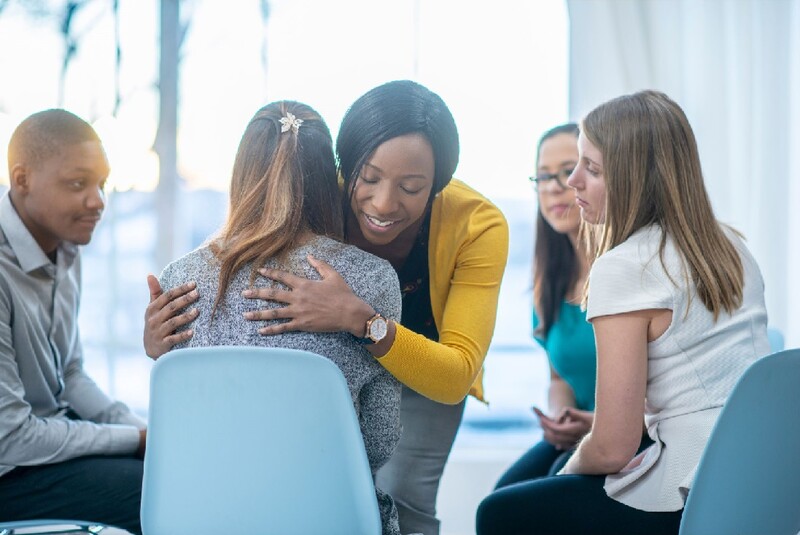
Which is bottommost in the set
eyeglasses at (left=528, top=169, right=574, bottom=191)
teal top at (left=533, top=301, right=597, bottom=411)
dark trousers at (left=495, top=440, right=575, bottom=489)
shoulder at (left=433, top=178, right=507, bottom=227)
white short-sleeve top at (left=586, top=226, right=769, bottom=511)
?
dark trousers at (left=495, top=440, right=575, bottom=489)

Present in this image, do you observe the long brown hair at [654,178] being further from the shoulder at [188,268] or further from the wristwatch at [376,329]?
the shoulder at [188,268]

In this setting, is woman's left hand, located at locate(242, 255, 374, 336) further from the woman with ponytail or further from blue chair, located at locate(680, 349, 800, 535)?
blue chair, located at locate(680, 349, 800, 535)

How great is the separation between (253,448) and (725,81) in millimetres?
2675

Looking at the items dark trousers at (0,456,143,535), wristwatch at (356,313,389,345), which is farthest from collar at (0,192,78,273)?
wristwatch at (356,313,389,345)

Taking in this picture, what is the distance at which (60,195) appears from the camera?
2039mm

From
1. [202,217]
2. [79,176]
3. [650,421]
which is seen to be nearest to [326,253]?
[650,421]

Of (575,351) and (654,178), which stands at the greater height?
(654,178)

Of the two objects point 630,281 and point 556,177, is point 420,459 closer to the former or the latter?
point 630,281

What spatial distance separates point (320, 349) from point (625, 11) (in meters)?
2.41

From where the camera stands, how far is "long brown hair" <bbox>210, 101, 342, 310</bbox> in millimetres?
1414

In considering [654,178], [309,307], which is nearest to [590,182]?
[654,178]

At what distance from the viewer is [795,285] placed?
319 centimetres

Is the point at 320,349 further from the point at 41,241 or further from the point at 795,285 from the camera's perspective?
the point at 795,285

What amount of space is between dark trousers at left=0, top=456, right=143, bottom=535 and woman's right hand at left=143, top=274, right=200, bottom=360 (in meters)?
0.55
